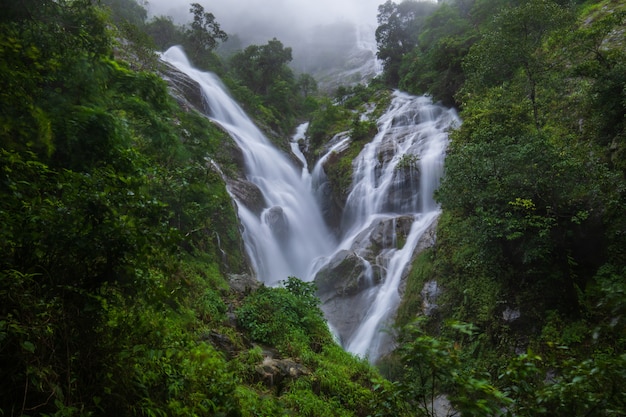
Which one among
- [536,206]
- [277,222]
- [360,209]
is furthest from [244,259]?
[536,206]

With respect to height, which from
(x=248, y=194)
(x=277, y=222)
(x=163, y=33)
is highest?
(x=163, y=33)

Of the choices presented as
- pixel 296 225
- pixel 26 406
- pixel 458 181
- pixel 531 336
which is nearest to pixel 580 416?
pixel 26 406

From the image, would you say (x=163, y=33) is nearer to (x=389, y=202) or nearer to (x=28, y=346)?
(x=389, y=202)

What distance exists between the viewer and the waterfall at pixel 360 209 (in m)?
13.6

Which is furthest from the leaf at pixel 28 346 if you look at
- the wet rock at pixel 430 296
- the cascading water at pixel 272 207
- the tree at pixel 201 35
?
the tree at pixel 201 35

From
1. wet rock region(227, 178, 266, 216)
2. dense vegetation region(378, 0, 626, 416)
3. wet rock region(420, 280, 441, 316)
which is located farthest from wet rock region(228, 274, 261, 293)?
wet rock region(227, 178, 266, 216)

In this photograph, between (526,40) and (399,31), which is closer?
(526,40)

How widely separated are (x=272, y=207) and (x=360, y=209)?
4.81m

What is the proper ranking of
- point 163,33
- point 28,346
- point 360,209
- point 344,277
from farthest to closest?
point 163,33, point 360,209, point 344,277, point 28,346

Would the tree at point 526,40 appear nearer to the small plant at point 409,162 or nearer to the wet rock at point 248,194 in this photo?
the small plant at point 409,162

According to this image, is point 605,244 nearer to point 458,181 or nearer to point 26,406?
point 458,181

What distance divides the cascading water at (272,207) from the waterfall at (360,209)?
0.07 meters

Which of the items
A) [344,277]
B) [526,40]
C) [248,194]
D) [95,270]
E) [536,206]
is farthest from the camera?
[248,194]

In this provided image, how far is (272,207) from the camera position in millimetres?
19875
